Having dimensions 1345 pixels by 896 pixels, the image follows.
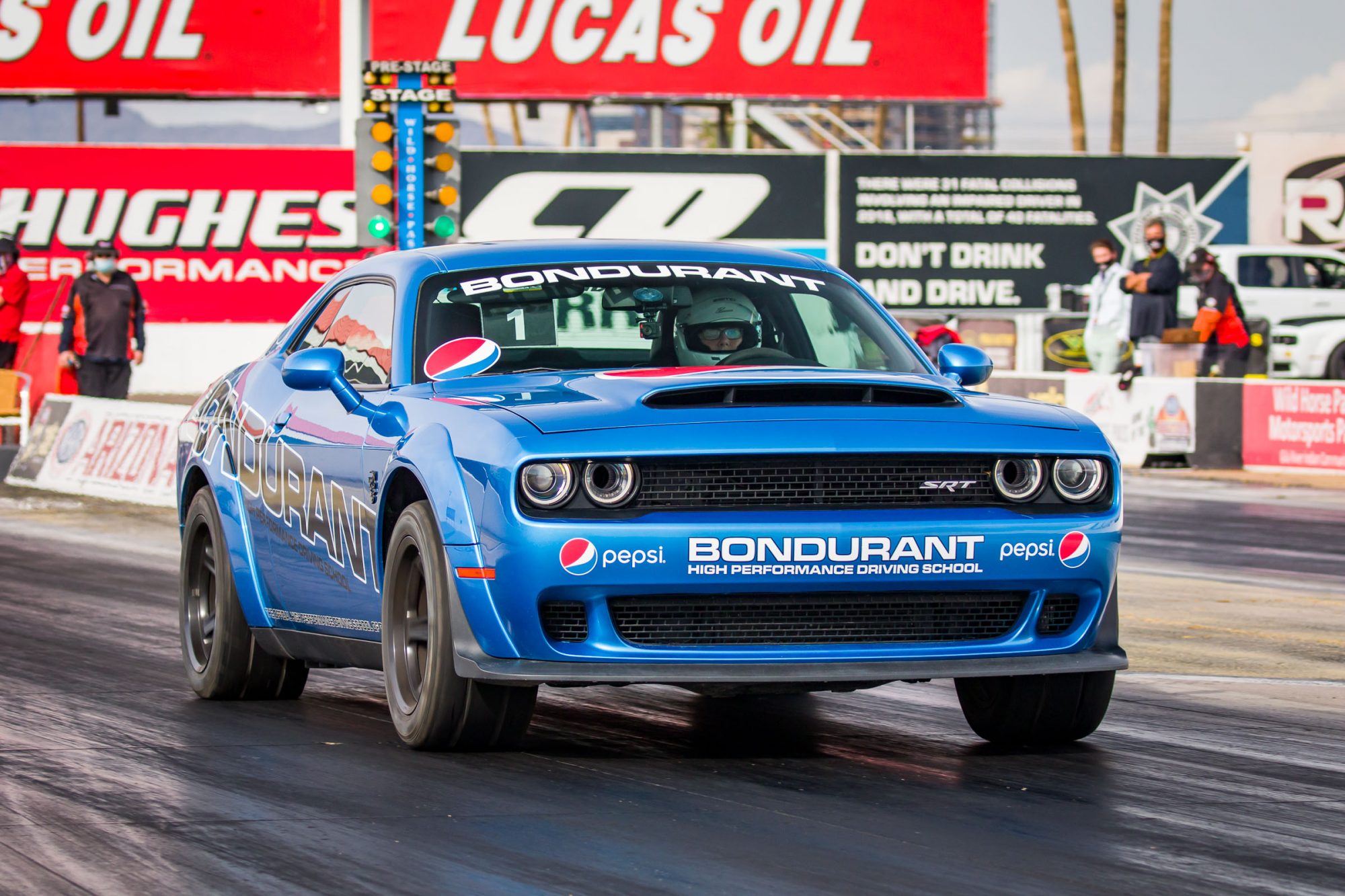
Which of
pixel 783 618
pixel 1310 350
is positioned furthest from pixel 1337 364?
pixel 783 618

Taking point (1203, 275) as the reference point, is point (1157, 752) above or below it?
below

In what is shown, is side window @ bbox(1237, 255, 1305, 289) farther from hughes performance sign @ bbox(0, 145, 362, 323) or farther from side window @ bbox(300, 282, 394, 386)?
side window @ bbox(300, 282, 394, 386)

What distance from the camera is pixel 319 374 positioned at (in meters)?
7.01

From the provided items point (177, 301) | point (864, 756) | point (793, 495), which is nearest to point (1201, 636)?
point (864, 756)

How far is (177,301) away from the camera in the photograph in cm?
3812

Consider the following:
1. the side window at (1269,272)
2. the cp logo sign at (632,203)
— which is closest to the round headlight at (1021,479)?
the side window at (1269,272)

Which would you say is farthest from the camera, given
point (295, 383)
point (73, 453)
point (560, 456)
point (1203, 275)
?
point (1203, 275)

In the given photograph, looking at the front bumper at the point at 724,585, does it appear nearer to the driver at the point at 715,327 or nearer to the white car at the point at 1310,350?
the driver at the point at 715,327

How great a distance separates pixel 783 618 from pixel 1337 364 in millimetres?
28239

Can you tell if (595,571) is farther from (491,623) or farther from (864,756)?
(864,756)

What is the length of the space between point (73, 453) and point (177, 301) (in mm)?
17822

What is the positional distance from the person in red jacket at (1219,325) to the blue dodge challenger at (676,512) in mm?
16528

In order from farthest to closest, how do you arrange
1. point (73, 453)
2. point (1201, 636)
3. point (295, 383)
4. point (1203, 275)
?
point (1203, 275), point (73, 453), point (1201, 636), point (295, 383)

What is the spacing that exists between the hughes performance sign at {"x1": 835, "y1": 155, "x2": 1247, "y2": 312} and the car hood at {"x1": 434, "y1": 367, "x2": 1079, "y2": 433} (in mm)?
33228
